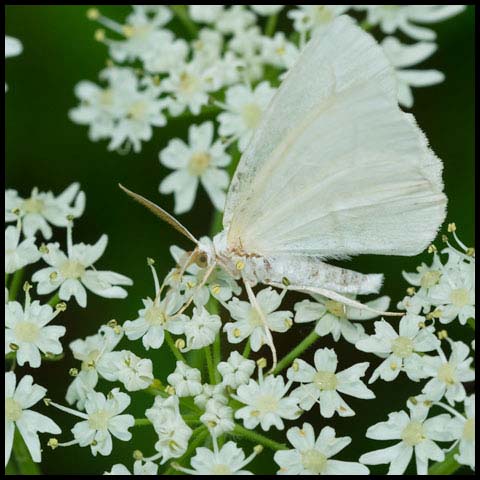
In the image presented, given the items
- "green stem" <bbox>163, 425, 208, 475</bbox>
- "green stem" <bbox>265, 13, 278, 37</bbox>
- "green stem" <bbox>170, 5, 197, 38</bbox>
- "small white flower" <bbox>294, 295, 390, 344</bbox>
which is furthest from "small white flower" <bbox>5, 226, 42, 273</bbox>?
"green stem" <bbox>265, 13, 278, 37</bbox>

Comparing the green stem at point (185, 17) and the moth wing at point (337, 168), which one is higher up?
the green stem at point (185, 17)

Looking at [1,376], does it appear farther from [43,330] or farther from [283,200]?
[283,200]

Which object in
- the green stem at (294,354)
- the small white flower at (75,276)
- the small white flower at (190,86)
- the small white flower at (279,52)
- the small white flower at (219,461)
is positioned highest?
the small white flower at (279,52)

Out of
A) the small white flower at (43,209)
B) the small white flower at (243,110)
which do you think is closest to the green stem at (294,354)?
the small white flower at (243,110)

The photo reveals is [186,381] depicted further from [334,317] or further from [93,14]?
[93,14]

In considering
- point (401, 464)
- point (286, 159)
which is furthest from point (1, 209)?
point (401, 464)

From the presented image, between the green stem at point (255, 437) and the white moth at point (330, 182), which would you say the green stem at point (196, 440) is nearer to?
the green stem at point (255, 437)

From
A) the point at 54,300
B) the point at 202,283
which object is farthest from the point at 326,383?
the point at 54,300

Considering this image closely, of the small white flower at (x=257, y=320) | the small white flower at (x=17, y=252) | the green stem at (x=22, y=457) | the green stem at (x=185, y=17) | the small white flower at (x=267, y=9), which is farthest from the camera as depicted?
the green stem at (x=185, y=17)
